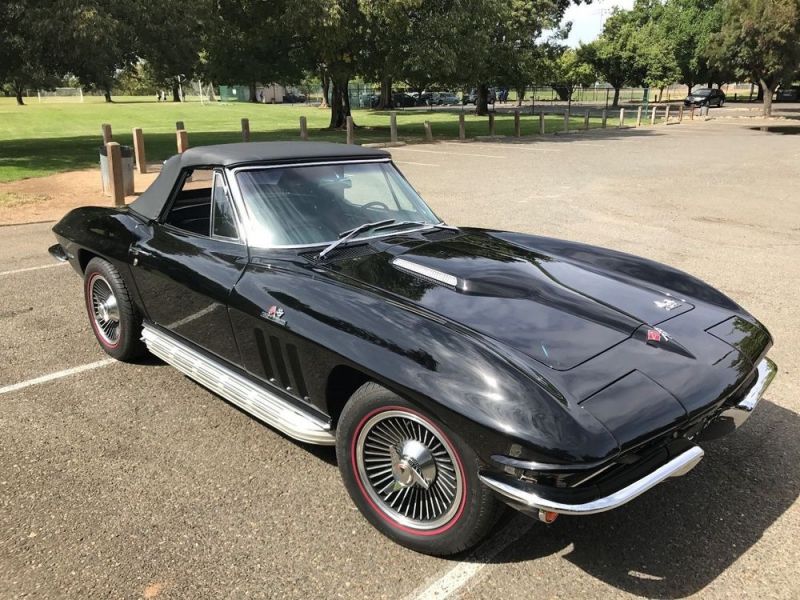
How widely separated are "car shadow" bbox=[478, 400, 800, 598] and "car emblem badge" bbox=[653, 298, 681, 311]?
816 mm

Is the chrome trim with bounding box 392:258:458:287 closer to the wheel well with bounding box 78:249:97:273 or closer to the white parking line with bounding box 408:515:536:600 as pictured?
the white parking line with bounding box 408:515:536:600

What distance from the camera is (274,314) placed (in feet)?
9.33

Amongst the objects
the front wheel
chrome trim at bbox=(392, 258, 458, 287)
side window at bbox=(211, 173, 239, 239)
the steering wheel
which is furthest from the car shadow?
side window at bbox=(211, 173, 239, 239)

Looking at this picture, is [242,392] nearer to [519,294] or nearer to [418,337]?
[418,337]

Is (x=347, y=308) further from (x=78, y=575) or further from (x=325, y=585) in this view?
(x=78, y=575)

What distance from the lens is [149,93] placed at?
88750 mm

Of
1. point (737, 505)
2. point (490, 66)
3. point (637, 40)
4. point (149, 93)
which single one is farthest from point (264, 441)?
point (149, 93)

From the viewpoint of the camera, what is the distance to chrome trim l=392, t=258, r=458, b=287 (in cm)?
291

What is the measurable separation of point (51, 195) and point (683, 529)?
11.8 meters

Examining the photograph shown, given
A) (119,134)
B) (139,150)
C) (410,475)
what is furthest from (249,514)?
(119,134)

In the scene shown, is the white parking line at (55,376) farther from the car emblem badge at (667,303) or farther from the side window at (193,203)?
the car emblem badge at (667,303)

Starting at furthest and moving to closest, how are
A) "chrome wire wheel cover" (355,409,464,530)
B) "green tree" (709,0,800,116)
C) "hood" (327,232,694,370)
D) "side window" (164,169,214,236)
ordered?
"green tree" (709,0,800,116) → "side window" (164,169,214,236) → "hood" (327,232,694,370) → "chrome wire wheel cover" (355,409,464,530)

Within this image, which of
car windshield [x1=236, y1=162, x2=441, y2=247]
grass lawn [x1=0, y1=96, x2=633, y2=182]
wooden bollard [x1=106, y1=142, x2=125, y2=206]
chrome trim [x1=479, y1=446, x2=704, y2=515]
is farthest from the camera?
grass lawn [x1=0, y1=96, x2=633, y2=182]

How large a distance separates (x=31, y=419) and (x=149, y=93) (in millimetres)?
96319
